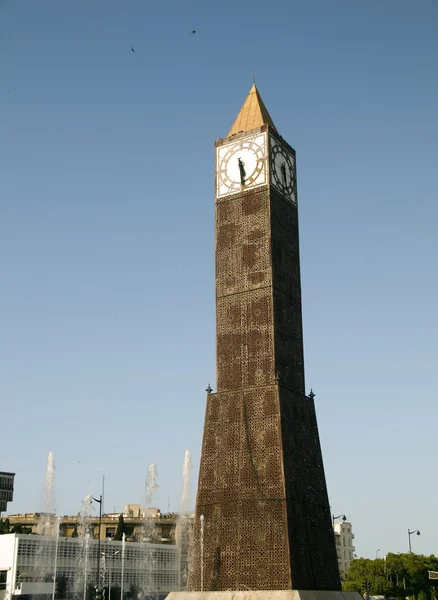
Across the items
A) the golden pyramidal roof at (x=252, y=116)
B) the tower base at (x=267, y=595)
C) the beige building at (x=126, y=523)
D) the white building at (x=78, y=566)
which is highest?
the golden pyramidal roof at (x=252, y=116)

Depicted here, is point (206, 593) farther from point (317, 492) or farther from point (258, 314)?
point (258, 314)

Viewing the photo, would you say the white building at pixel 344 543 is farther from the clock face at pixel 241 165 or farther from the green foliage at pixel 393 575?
the clock face at pixel 241 165

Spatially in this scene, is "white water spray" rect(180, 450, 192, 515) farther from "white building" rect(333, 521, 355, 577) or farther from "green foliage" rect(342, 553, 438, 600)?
"white building" rect(333, 521, 355, 577)

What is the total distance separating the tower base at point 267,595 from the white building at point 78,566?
2280 centimetres

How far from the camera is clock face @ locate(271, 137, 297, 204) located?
35.4 metres

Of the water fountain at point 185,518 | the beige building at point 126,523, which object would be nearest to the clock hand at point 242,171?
the water fountain at point 185,518

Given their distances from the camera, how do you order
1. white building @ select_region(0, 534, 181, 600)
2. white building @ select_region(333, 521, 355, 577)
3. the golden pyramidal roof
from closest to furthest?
1. the golden pyramidal roof
2. white building @ select_region(0, 534, 181, 600)
3. white building @ select_region(333, 521, 355, 577)

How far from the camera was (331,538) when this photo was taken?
105ft

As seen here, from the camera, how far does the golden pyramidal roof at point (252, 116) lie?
120 ft

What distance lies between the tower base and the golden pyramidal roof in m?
20.2

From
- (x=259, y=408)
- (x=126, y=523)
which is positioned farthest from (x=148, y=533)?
(x=259, y=408)

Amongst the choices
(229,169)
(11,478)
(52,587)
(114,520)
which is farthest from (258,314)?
(11,478)

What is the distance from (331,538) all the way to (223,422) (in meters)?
6.45

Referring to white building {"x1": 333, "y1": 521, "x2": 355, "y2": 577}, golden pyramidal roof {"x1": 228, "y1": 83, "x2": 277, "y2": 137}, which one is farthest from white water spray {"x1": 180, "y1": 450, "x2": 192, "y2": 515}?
white building {"x1": 333, "y1": 521, "x2": 355, "y2": 577}
